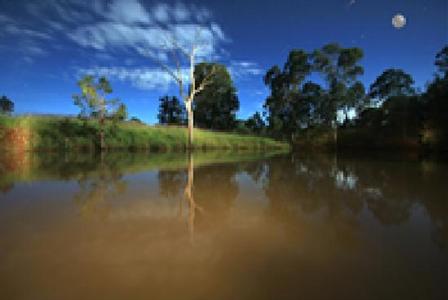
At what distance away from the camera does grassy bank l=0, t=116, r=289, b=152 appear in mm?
22381

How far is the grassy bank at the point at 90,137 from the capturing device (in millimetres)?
22381

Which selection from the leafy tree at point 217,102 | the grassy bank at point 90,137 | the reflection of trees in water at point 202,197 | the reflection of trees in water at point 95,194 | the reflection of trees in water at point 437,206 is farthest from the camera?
the leafy tree at point 217,102

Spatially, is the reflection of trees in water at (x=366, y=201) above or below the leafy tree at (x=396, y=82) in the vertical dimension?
below

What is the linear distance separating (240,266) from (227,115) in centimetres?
4390

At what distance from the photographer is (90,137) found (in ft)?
81.7

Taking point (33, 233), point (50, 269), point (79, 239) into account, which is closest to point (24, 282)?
point (50, 269)

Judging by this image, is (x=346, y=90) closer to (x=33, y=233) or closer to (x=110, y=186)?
(x=110, y=186)

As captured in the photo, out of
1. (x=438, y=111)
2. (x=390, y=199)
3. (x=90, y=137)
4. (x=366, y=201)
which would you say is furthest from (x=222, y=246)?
(x=438, y=111)

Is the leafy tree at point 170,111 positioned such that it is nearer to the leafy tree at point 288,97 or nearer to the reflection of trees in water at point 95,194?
the leafy tree at point 288,97

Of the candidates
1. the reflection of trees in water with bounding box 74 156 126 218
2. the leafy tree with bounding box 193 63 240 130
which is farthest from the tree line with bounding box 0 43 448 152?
the reflection of trees in water with bounding box 74 156 126 218

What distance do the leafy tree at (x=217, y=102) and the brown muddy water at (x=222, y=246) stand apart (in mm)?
38512

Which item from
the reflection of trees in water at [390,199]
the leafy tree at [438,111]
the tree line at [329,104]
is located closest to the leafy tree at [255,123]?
the tree line at [329,104]

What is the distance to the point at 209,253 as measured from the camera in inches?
95.4

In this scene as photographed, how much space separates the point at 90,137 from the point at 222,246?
25810mm
